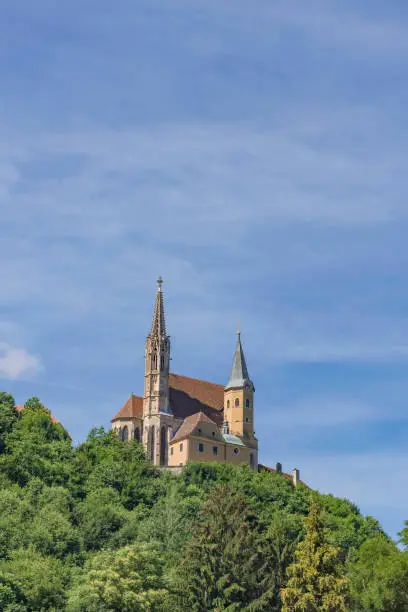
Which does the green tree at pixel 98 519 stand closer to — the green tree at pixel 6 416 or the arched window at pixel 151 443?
the green tree at pixel 6 416

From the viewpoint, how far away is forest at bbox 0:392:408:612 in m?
65.1

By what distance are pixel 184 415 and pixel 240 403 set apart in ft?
23.8

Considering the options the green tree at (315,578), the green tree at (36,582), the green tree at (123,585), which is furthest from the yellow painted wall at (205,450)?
the green tree at (315,578)

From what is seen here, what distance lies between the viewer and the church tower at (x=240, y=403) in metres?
129

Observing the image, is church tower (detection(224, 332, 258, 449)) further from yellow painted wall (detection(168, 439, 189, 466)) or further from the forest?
the forest

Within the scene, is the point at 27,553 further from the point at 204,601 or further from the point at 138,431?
the point at 138,431

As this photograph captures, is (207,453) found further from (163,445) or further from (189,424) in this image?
(163,445)

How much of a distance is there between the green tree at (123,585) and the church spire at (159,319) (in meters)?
63.1

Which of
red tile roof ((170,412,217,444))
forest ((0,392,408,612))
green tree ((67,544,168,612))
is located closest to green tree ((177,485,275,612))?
forest ((0,392,408,612))

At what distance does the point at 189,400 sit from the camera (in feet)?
430

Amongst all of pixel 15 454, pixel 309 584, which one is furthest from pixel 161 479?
pixel 309 584

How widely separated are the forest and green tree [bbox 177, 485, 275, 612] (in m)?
0.08

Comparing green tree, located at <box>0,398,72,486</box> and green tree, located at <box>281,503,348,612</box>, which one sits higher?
green tree, located at <box>0,398,72,486</box>

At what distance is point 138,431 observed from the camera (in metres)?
127
